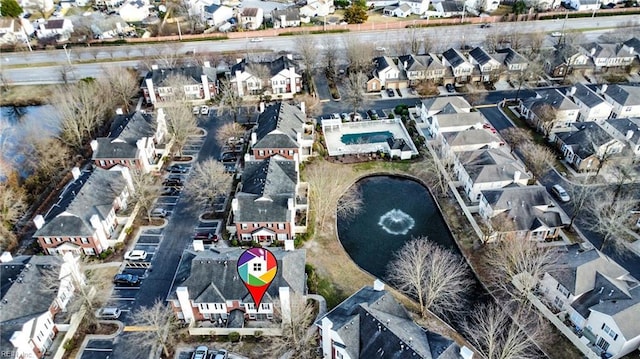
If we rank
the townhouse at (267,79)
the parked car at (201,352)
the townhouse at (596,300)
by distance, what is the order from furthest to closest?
the townhouse at (267,79) < the parked car at (201,352) < the townhouse at (596,300)

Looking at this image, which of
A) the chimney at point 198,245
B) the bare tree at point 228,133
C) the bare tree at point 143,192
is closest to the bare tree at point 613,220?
the chimney at point 198,245

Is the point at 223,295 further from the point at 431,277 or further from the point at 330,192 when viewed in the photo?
the point at 431,277

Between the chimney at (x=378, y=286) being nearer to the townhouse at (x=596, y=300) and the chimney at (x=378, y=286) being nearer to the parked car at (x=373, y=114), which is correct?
the townhouse at (x=596, y=300)

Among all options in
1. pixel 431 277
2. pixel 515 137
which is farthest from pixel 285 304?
pixel 515 137

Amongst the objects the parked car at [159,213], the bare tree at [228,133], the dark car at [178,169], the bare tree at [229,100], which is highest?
the bare tree at [229,100]

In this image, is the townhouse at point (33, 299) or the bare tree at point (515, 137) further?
the bare tree at point (515, 137)

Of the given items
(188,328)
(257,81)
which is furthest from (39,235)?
(257,81)

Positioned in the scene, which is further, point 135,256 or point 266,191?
point 266,191
